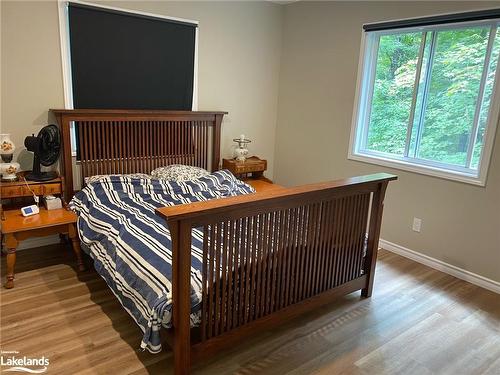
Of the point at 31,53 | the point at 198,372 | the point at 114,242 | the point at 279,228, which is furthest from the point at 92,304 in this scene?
the point at 31,53

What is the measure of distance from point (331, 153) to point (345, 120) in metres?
0.40

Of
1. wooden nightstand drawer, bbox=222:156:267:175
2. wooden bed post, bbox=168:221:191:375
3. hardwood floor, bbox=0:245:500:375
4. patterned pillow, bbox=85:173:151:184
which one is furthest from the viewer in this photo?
wooden nightstand drawer, bbox=222:156:267:175

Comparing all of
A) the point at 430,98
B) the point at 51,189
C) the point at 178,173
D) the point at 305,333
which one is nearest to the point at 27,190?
the point at 51,189

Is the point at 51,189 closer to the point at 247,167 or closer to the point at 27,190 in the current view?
the point at 27,190

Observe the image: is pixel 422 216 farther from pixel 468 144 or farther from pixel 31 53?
pixel 31 53

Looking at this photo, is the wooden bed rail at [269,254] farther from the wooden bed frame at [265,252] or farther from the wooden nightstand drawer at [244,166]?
the wooden nightstand drawer at [244,166]

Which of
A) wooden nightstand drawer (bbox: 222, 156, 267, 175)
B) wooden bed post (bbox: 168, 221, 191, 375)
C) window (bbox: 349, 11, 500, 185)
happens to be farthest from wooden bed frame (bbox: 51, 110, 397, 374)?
wooden nightstand drawer (bbox: 222, 156, 267, 175)

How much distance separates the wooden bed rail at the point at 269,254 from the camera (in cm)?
177

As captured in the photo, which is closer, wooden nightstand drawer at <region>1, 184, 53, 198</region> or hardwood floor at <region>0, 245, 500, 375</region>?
hardwood floor at <region>0, 245, 500, 375</region>

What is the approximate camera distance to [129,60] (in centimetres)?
344

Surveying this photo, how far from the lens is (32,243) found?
3330mm

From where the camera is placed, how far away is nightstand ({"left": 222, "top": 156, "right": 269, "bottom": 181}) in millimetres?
4109

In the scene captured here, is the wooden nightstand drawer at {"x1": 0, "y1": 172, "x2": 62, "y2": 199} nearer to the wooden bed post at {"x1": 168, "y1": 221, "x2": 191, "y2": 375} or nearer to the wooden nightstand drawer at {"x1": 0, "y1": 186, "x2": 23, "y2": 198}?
the wooden nightstand drawer at {"x1": 0, "y1": 186, "x2": 23, "y2": 198}

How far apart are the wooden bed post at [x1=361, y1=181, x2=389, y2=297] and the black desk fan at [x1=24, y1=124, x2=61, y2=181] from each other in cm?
247
